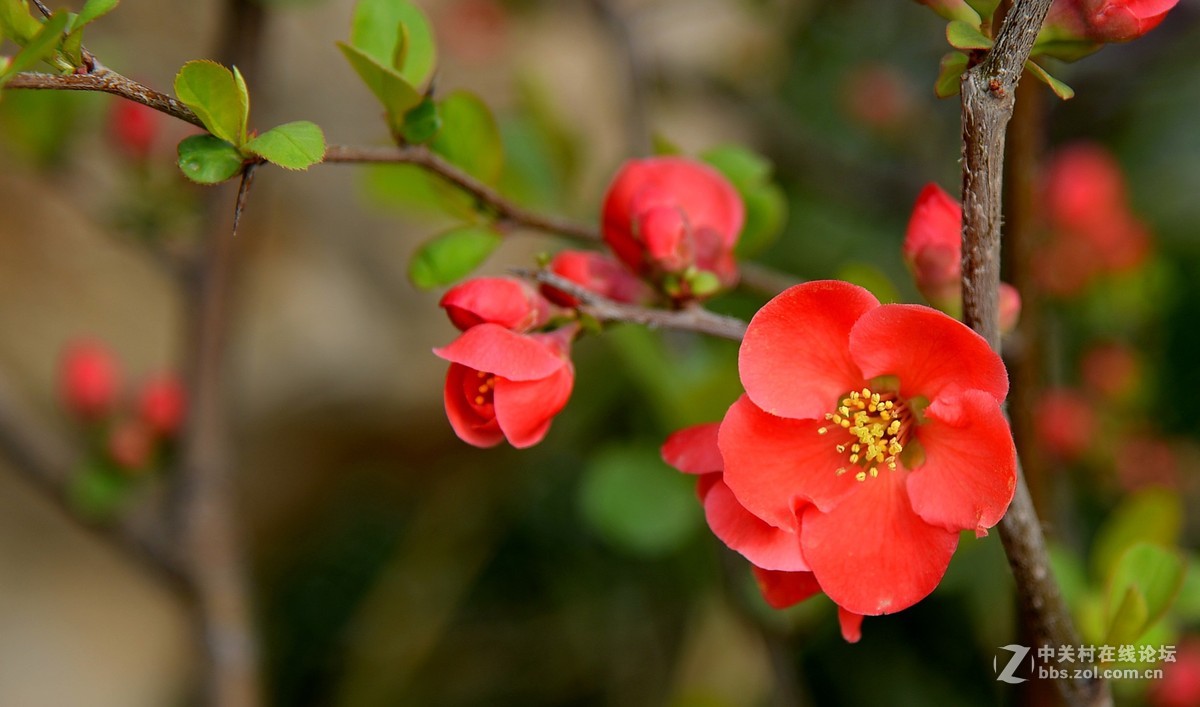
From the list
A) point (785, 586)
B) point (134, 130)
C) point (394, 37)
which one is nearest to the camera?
point (785, 586)

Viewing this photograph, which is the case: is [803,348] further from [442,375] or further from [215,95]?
[442,375]

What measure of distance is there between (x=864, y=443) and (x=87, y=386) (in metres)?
0.87

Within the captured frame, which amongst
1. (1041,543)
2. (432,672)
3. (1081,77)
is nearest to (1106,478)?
(1081,77)

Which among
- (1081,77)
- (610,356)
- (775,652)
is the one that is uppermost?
(1081,77)

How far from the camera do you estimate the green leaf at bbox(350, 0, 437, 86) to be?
1.81ft

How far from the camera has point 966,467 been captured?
1.41 ft

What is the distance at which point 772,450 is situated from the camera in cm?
45

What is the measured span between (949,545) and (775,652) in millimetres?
555

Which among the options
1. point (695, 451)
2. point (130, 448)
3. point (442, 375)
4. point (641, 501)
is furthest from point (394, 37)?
point (442, 375)

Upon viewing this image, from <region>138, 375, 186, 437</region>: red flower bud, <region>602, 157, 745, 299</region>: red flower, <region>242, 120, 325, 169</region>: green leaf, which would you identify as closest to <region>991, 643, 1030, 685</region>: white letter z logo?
<region>602, 157, 745, 299</region>: red flower

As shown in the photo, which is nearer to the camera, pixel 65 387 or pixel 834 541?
pixel 834 541

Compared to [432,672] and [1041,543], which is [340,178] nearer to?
[432,672]

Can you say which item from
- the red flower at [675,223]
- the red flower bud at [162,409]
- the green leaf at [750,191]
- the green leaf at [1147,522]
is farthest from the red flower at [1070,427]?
the red flower bud at [162,409]

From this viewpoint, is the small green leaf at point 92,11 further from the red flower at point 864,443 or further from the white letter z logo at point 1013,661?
the white letter z logo at point 1013,661
